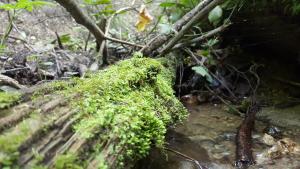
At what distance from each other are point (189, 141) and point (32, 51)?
5.91 ft

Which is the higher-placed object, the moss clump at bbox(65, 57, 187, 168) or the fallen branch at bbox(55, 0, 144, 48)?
the fallen branch at bbox(55, 0, 144, 48)

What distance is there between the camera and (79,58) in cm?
373

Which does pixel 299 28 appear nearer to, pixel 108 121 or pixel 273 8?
pixel 273 8

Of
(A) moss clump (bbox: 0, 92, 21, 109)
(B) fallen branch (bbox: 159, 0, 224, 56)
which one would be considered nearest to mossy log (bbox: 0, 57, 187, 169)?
(A) moss clump (bbox: 0, 92, 21, 109)

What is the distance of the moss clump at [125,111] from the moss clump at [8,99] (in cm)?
26

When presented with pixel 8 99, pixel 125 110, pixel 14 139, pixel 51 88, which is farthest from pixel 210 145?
pixel 14 139

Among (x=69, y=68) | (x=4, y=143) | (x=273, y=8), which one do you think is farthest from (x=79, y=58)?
(x=4, y=143)

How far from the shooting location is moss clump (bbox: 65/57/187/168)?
131 centimetres

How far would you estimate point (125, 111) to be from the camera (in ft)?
5.03

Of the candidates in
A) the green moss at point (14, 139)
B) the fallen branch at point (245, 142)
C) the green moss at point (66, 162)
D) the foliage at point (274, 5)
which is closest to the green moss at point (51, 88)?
the green moss at point (14, 139)

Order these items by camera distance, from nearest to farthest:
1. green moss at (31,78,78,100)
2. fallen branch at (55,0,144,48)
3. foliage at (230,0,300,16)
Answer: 1. green moss at (31,78,78,100)
2. fallen branch at (55,0,144,48)
3. foliage at (230,0,300,16)

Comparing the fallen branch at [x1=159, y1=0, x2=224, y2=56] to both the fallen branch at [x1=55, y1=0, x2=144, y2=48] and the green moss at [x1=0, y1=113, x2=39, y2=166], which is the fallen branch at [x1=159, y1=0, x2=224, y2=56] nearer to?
the fallen branch at [x1=55, y1=0, x2=144, y2=48]

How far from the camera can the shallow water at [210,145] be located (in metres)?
2.05

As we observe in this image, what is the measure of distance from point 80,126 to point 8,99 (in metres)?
0.36
